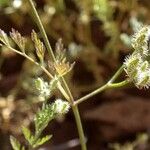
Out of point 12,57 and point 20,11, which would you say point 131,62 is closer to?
point 20,11

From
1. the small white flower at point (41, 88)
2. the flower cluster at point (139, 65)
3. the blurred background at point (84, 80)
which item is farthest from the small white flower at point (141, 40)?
the blurred background at point (84, 80)

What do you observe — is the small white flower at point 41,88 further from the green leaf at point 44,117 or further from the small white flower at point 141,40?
the small white flower at point 141,40

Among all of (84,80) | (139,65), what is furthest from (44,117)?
(84,80)

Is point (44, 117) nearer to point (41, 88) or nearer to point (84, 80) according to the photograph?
point (41, 88)

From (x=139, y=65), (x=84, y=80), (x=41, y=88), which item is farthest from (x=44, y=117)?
(x=84, y=80)

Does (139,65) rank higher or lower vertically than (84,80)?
higher

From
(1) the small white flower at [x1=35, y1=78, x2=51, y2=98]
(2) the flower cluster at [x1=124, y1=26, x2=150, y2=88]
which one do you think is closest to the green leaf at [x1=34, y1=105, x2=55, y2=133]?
(1) the small white flower at [x1=35, y1=78, x2=51, y2=98]

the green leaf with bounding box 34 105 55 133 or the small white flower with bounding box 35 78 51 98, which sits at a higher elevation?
the small white flower with bounding box 35 78 51 98

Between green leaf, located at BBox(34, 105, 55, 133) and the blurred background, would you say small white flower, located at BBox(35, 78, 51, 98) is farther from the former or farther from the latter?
the blurred background

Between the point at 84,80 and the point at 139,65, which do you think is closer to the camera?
the point at 139,65
